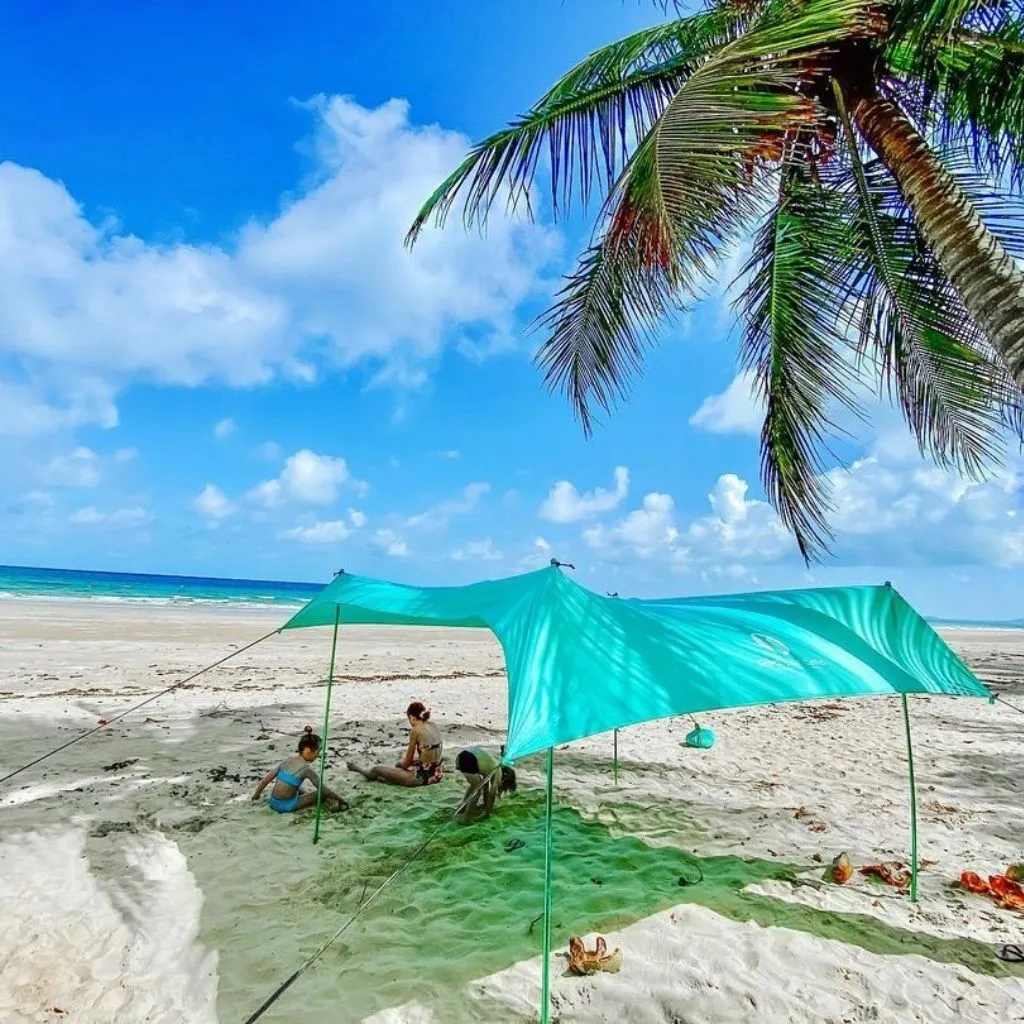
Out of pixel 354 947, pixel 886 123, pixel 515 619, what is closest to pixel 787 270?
pixel 886 123

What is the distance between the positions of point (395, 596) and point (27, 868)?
2992 mm

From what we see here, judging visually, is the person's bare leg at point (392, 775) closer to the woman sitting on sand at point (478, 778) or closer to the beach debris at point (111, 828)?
the woman sitting on sand at point (478, 778)

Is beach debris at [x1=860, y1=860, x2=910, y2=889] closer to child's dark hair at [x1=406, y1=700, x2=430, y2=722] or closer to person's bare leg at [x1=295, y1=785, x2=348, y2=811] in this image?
child's dark hair at [x1=406, y1=700, x2=430, y2=722]

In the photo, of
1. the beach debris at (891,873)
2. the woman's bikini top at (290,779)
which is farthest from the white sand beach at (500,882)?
the woman's bikini top at (290,779)

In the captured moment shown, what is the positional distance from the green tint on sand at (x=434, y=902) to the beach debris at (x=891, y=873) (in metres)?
0.51

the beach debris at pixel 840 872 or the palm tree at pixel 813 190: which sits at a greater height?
the palm tree at pixel 813 190

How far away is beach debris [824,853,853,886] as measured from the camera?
4.32 meters

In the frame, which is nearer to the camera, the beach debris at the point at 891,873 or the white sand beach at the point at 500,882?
the white sand beach at the point at 500,882

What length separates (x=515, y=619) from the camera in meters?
3.60

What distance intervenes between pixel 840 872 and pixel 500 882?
2.23 metres

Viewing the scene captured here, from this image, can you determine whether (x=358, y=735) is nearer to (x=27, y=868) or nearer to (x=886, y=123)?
(x=27, y=868)

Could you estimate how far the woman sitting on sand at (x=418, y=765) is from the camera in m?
6.39

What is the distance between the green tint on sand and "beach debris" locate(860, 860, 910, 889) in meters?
0.51

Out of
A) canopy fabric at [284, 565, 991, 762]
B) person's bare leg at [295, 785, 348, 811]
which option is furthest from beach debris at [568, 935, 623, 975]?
person's bare leg at [295, 785, 348, 811]
